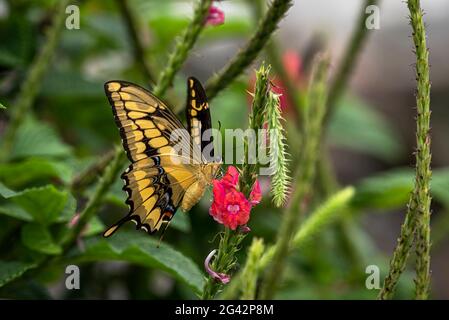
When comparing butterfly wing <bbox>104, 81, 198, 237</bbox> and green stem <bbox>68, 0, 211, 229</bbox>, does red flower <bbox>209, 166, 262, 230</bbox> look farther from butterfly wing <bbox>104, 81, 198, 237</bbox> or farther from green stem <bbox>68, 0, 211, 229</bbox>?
green stem <bbox>68, 0, 211, 229</bbox>

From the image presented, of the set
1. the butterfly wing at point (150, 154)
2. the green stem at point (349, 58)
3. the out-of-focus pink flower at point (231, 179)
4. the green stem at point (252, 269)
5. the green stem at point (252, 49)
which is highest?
the green stem at point (349, 58)

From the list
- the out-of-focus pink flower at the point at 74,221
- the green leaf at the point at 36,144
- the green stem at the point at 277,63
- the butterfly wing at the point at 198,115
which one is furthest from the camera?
the green stem at the point at 277,63

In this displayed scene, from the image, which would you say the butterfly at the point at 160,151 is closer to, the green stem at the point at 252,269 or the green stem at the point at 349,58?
the green stem at the point at 252,269

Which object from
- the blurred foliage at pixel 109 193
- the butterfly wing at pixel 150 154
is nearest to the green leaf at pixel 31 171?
the blurred foliage at pixel 109 193

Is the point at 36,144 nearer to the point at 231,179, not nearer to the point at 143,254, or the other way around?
the point at 143,254

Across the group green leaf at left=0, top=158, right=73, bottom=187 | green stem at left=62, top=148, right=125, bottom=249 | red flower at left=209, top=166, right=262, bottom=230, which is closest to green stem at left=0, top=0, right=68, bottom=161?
green leaf at left=0, top=158, right=73, bottom=187
